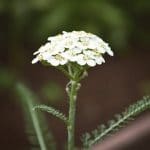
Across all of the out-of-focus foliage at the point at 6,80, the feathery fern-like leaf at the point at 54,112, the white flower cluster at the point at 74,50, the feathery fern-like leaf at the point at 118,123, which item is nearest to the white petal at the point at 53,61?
the white flower cluster at the point at 74,50

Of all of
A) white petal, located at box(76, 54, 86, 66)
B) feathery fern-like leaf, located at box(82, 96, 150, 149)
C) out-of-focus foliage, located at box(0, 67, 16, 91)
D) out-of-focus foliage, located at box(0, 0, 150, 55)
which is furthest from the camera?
out-of-focus foliage, located at box(0, 0, 150, 55)

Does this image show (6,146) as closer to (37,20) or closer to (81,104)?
(81,104)

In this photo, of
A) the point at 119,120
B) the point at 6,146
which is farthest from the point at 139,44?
the point at 119,120

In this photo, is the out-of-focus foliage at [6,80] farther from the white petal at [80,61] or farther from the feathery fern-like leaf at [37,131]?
the white petal at [80,61]

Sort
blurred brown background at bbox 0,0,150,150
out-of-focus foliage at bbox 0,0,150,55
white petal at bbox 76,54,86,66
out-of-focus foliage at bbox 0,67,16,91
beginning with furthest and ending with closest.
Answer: out-of-focus foliage at bbox 0,0,150,55
out-of-focus foliage at bbox 0,67,16,91
blurred brown background at bbox 0,0,150,150
white petal at bbox 76,54,86,66

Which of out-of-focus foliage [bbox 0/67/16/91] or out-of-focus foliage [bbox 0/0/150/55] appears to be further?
out-of-focus foliage [bbox 0/0/150/55]

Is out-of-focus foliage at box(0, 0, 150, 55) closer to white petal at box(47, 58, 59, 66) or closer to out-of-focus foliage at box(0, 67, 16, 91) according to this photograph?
out-of-focus foliage at box(0, 67, 16, 91)

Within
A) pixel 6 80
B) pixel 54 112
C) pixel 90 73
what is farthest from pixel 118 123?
pixel 90 73

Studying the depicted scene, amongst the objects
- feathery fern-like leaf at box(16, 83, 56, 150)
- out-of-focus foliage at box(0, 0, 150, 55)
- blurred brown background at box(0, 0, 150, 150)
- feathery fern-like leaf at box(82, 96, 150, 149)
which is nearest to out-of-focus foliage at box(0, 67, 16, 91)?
blurred brown background at box(0, 0, 150, 150)
